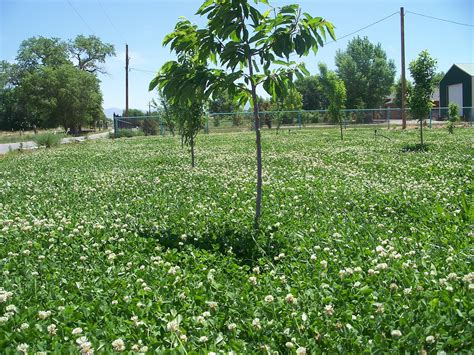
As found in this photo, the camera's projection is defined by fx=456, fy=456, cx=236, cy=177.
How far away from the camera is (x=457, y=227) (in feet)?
17.9

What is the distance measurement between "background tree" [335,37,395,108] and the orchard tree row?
38624mm

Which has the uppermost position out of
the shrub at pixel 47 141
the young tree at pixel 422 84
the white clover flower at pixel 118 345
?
the young tree at pixel 422 84

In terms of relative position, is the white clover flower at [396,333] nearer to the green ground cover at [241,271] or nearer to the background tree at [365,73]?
the green ground cover at [241,271]

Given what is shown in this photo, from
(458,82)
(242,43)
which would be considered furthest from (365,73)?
(242,43)

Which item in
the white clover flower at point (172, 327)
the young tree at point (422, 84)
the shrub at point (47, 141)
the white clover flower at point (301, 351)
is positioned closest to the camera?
the white clover flower at point (301, 351)

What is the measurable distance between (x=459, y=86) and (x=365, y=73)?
16.7m

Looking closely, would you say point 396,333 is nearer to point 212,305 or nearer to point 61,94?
point 212,305

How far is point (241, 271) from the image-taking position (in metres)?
4.50

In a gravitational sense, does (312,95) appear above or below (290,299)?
above

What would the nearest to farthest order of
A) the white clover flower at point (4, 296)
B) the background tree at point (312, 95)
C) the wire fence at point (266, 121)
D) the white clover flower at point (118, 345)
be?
the white clover flower at point (118, 345) < the white clover flower at point (4, 296) < the wire fence at point (266, 121) < the background tree at point (312, 95)

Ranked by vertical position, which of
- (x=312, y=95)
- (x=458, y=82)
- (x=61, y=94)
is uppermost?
(x=312, y=95)

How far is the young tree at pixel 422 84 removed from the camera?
20.1m

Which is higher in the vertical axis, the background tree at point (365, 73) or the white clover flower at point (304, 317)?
the background tree at point (365, 73)

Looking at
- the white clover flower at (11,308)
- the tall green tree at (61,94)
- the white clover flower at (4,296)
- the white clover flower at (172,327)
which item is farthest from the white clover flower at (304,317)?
the tall green tree at (61,94)
